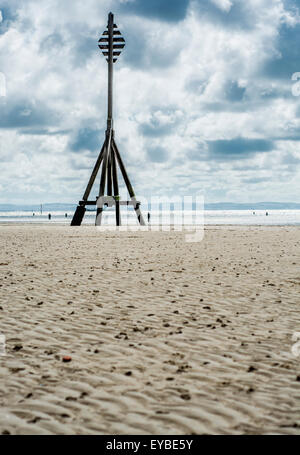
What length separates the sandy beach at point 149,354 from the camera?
174 inches

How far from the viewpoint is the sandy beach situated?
4430 millimetres

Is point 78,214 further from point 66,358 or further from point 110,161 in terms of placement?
point 66,358

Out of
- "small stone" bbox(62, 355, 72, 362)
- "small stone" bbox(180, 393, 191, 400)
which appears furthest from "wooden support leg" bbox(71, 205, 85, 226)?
"small stone" bbox(180, 393, 191, 400)

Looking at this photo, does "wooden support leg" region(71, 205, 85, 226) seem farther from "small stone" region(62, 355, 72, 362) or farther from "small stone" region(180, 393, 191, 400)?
"small stone" region(180, 393, 191, 400)

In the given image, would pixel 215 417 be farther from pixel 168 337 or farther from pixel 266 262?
pixel 266 262

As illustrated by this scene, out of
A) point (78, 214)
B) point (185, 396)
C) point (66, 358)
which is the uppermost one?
point (78, 214)

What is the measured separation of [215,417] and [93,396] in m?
1.41

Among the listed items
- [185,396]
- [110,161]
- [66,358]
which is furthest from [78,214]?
[185,396]

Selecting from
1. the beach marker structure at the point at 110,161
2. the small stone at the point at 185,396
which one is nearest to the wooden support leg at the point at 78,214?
the beach marker structure at the point at 110,161

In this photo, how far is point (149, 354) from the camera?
621cm

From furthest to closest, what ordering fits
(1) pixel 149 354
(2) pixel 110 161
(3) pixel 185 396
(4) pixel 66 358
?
(2) pixel 110 161 < (1) pixel 149 354 < (4) pixel 66 358 < (3) pixel 185 396

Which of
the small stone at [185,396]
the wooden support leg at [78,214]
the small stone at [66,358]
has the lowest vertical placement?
the small stone at [185,396]

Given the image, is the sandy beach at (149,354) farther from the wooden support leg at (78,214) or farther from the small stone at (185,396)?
the wooden support leg at (78,214)
